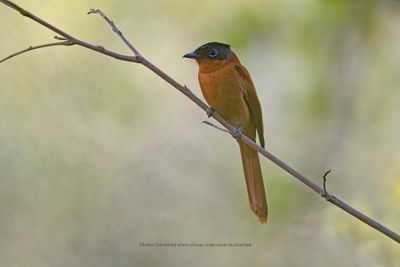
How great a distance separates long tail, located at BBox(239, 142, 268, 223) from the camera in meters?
3.08

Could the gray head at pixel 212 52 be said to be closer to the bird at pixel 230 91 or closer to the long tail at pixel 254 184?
the bird at pixel 230 91

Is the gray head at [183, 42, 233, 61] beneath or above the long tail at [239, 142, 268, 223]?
above

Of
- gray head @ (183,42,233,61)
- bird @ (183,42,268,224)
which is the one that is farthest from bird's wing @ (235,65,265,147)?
gray head @ (183,42,233,61)

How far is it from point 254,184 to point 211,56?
2.59 feet

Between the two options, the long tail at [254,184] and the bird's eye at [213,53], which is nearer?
the long tail at [254,184]

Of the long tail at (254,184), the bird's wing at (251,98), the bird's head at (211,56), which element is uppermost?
the bird's head at (211,56)

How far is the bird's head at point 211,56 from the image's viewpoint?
359cm

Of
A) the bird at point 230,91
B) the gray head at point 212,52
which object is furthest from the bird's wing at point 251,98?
the gray head at point 212,52

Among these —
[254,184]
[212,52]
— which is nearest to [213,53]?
[212,52]

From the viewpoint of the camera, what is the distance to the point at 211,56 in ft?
11.8

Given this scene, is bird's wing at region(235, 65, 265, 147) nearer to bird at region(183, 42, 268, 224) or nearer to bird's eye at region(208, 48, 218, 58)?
bird at region(183, 42, 268, 224)

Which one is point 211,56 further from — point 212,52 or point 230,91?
point 230,91

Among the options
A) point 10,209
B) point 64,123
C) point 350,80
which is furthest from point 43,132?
point 350,80

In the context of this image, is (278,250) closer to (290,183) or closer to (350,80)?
(290,183)
